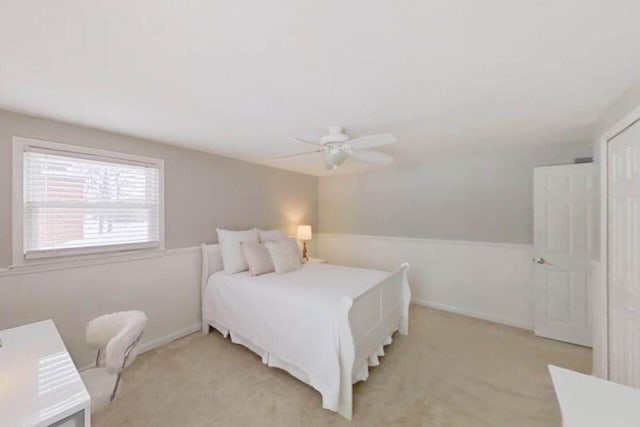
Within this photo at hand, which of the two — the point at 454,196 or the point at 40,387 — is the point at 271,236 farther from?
the point at 40,387

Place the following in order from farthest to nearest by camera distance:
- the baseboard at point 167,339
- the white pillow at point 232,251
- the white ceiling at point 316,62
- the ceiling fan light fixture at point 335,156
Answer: the white pillow at point 232,251, the baseboard at point 167,339, the ceiling fan light fixture at point 335,156, the white ceiling at point 316,62

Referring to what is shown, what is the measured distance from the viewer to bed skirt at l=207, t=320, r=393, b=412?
1.88m

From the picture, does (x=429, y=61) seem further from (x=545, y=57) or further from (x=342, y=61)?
(x=545, y=57)

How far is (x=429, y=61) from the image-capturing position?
4.54 feet

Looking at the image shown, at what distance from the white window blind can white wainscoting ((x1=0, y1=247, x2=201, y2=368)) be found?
0.58ft

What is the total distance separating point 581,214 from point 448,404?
8.14 ft

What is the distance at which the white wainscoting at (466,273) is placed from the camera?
11.0ft

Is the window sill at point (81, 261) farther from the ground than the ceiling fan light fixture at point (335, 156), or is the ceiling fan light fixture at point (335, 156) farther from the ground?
the ceiling fan light fixture at point (335, 156)

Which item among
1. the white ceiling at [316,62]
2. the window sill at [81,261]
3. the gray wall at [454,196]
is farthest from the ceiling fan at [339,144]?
the window sill at [81,261]

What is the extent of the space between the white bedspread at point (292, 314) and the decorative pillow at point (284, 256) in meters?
0.12

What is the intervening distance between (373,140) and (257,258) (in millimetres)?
Result: 1902

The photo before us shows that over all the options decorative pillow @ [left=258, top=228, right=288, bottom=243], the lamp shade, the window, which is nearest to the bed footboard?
decorative pillow @ [left=258, top=228, right=288, bottom=243]

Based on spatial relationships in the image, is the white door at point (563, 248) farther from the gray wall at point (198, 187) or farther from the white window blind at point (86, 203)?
the white window blind at point (86, 203)

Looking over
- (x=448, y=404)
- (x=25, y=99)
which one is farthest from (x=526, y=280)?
(x=25, y=99)
